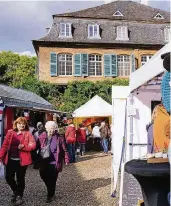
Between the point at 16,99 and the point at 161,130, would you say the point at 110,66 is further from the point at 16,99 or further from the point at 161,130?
the point at 161,130

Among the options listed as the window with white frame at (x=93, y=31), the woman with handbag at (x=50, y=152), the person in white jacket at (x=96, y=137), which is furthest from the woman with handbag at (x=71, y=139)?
the window with white frame at (x=93, y=31)

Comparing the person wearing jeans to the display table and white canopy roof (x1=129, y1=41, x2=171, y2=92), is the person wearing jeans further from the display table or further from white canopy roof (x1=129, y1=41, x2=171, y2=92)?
the display table

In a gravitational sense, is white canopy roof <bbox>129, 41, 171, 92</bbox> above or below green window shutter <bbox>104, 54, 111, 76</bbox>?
below

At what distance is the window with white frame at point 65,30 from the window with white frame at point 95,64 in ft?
7.23

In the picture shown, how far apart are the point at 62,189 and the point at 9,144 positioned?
88.3 inches

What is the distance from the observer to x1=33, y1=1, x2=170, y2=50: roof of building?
89.9 ft

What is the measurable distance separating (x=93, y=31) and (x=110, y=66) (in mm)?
2948

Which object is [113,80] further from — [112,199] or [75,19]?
[112,199]

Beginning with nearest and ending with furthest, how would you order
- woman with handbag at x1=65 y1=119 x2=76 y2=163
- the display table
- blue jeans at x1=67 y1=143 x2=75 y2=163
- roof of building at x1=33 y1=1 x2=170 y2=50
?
the display table < woman with handbag at x1=65 y1=119 x2=76 y2=163 < blue jeans at x1=67 y1=143 x2=75 y2=163 < roof of building at x1=33 y1=1 x2=170 y2=50

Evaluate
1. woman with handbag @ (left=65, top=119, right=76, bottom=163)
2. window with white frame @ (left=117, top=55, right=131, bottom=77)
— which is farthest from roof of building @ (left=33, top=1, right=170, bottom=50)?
woman with handbag @ (left=65, top=119, right=76, bottom=163)

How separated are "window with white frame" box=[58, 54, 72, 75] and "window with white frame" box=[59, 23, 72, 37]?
1552 millimetres

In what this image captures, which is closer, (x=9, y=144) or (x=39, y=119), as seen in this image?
(x=9, y=144)

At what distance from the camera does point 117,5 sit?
31328 millimetres

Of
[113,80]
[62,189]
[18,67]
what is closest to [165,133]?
[62,189]
